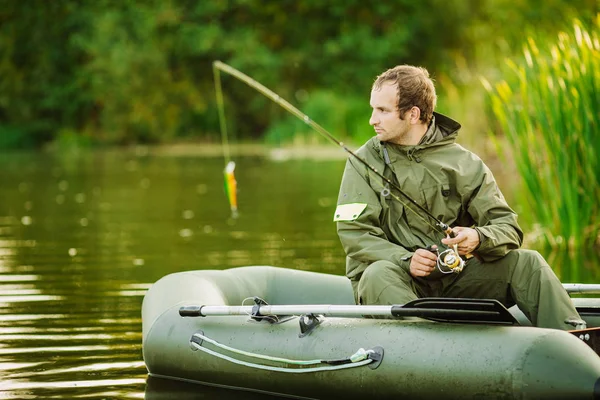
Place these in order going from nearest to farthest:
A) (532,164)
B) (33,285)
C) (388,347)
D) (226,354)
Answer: (388,347) < (226,354) < (33,285) < (532,164)

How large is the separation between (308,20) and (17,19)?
375 inches

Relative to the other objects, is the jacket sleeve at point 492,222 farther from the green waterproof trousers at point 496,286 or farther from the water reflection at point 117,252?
the water reflection at point 117,252

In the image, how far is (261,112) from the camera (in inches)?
1508

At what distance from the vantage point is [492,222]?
4996mm

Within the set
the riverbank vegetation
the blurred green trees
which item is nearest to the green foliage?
the riverbank vegetation

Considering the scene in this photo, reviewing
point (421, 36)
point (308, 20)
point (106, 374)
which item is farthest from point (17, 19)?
point (106, 374)

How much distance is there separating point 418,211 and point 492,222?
0.98 ft

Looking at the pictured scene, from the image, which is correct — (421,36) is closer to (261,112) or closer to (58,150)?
(261,112)

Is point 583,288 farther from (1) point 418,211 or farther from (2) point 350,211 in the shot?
(2) point 350,211

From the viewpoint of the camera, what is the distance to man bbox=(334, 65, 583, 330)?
4.89 m

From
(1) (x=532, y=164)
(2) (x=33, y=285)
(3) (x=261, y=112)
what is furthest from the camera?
(3) (x=261, y=112)

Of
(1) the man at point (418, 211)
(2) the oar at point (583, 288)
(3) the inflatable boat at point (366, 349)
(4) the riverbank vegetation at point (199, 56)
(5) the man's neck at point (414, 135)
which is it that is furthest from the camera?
(4) the riverbank vegetation at point (199, 56)

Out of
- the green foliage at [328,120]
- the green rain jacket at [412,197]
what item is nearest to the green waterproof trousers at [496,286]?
the green rain jacket at [412,197]

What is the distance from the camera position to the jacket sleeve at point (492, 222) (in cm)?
484
